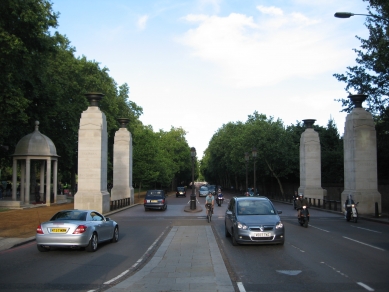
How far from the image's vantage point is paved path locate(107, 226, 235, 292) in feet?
26.8

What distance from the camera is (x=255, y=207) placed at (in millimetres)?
15164

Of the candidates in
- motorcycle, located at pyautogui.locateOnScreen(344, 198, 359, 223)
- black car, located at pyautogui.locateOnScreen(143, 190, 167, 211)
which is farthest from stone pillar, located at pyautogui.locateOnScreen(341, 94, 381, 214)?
black car, located at pyautogui.locateOnScreen(143, 190, 167, 211)

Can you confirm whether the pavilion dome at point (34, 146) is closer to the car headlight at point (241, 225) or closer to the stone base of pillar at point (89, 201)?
the stone base of pillar at point (89, 201)

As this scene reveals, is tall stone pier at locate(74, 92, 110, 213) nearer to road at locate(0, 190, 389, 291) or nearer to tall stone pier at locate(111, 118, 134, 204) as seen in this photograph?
tall stone pier at locate(111, 118, 134, 204)

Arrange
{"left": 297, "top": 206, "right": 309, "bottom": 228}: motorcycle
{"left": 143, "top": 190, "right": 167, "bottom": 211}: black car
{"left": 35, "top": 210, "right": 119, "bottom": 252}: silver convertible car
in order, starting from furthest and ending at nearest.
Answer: {"left": 143, "top": 190, "right": 167, "bottom": 211}: black car → {"left": 297, "top": 206, "right": 309, "bottom": 228}: motorcycle → {"left": 35, "top": 210, "right": 119, "bottom": 252}: silver convertible car

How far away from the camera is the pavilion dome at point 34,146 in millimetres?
35750

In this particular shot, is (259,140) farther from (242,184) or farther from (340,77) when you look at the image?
(242,184)

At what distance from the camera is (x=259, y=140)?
57.9 meters

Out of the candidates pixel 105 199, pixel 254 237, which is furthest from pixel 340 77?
pixel 254 237

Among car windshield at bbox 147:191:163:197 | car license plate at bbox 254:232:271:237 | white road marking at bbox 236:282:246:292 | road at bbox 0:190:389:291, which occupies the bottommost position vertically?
road at bbox 0:190:389:291

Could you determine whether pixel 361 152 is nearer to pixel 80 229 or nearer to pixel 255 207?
pixel 255 207

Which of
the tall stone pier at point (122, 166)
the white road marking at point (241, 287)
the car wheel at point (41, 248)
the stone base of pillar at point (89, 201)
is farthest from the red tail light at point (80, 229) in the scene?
the tall stone pier at point (122, 166)

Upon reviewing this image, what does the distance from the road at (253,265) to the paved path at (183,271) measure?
323 mm

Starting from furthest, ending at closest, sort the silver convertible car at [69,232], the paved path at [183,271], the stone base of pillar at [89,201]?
the stone base of pillar at [89,201]
the silver convertible car at [69,232]
the paved path at [183,271]
